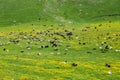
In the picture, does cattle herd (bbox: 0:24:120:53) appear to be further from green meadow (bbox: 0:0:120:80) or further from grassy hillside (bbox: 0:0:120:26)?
grassy hillside (bbox: 0:0:120:26)

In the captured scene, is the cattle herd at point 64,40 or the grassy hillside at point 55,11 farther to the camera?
the grassy hillside at point 55,11

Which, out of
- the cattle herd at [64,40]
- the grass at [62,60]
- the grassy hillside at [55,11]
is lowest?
the grass at [62,60]

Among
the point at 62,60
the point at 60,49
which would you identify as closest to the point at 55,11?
the point at 60,49

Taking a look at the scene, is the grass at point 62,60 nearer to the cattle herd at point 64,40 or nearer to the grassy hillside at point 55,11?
the cattle herd at point 64,40

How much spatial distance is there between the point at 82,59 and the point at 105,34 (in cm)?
1710

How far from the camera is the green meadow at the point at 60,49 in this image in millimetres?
33969

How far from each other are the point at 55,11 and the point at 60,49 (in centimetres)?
4403

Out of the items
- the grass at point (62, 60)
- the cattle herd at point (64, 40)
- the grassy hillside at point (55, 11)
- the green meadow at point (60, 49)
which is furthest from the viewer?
the grassy hillside at point (55, 11)

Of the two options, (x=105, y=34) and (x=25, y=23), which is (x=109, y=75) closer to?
(x=105, y=34)

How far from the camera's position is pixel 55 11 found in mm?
88312

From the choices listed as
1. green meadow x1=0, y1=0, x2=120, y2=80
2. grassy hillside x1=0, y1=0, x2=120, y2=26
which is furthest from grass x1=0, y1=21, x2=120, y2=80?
grassy hillside x1=0, y1=0, x2=120, y2=26

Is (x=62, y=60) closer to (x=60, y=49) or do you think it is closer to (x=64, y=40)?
(x=60, y=49)

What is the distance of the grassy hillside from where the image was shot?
81.6 metres

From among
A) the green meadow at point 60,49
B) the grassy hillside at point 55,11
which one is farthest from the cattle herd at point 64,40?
Result: the grassy hillside at point 55,11
